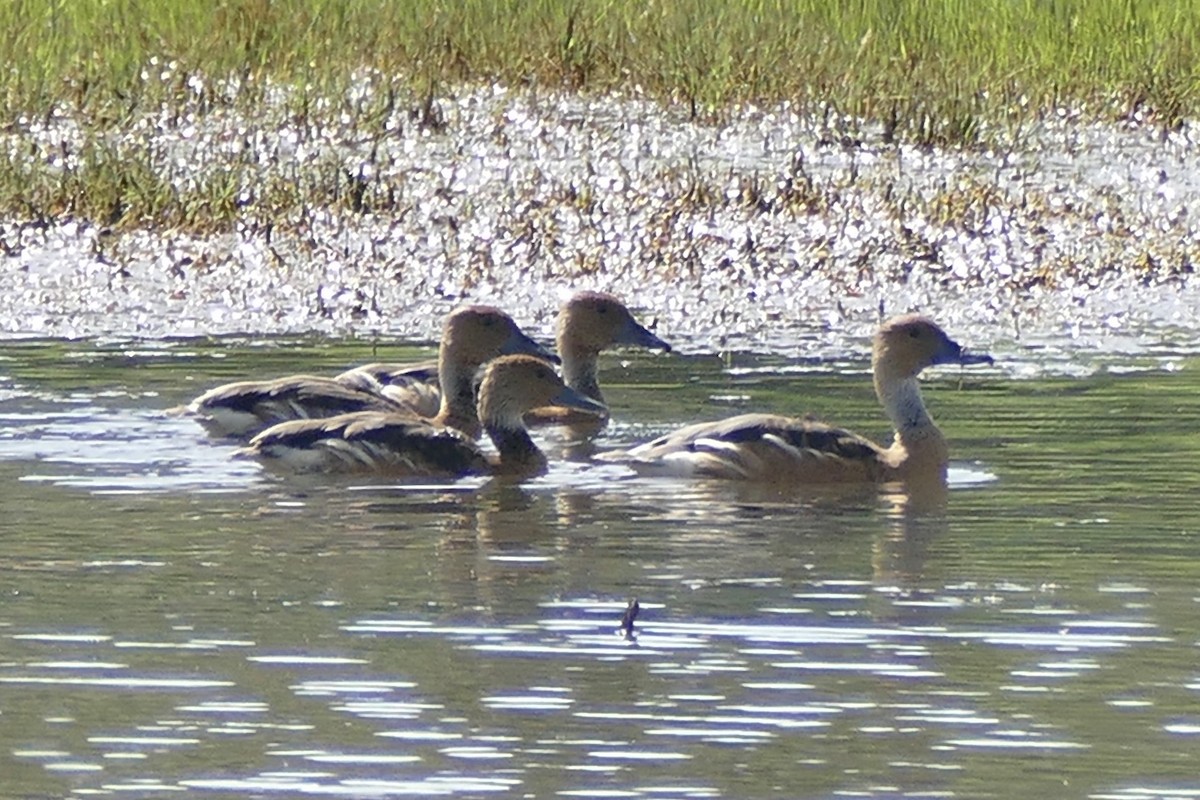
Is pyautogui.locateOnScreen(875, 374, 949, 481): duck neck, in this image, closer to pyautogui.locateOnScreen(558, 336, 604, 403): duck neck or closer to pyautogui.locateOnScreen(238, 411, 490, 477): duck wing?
pyautogui.locateOnScreen(238, 411, 490, 477): duck wing

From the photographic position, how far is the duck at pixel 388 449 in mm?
10250

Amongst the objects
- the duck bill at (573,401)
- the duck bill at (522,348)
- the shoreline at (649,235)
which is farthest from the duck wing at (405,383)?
the shoreline at (649,235)

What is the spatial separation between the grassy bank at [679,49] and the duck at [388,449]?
641cm

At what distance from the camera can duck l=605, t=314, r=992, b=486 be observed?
32.9 feet

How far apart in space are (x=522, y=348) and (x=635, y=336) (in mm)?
646

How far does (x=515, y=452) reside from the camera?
10.7 m

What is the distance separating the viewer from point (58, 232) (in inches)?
601

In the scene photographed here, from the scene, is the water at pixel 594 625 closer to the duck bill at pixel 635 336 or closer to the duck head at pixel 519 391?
the duck head at pixel 519 391

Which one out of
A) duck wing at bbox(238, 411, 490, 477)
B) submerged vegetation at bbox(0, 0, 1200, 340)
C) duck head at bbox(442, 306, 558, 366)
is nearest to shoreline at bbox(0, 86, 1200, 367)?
submerged vegetation at bbox(0, 0, 1200, 340)

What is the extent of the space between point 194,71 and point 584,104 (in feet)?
7.42

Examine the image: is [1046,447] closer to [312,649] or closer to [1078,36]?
[312,649]

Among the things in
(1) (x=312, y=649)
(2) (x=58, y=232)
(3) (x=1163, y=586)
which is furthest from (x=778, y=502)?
(2) (x=58, y=232)

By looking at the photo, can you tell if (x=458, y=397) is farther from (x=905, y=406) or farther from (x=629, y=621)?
(x=629, y=621)

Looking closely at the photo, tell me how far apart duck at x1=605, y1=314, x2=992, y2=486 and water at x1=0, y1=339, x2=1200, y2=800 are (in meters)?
0.10
